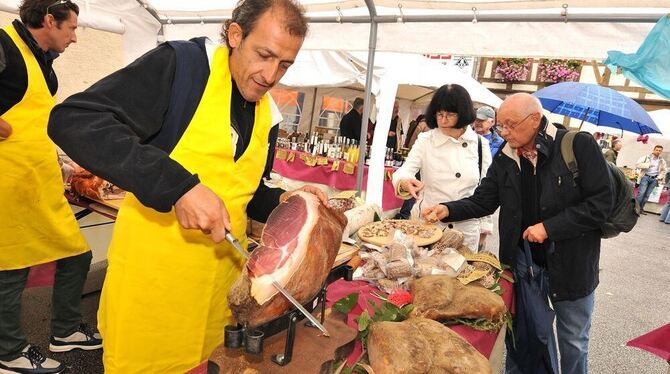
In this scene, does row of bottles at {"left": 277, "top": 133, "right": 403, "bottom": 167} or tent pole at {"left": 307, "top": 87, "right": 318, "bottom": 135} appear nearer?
row of bottles at {"left": 277, "top": 133, "right": 403, "bottom": 167}

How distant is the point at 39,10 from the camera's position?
2.61 metres

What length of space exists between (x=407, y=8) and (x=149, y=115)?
124 inches

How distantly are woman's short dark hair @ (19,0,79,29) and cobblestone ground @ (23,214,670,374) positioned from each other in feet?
7.61

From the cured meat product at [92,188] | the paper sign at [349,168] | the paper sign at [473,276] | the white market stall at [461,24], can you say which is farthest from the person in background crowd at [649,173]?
the cured meat product at [92,188]

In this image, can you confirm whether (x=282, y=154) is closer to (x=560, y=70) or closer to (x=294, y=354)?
(x=294, y=354)

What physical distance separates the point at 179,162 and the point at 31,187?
1.96 m

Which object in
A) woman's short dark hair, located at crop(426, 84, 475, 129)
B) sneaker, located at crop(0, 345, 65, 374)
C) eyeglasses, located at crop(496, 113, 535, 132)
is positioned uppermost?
woman's short dark hair, located at crop(426, 84, 475, 129)

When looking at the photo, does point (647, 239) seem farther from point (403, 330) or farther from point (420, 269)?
point (403, 330)

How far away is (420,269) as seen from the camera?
222 cm

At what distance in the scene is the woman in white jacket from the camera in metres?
3.48

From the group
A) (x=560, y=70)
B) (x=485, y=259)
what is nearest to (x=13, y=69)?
(x=485, y=259)

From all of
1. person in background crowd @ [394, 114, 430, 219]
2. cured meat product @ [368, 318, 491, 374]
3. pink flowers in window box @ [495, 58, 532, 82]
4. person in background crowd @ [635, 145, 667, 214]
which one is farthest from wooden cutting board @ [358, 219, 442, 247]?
pink flowers in window box @ [495, 58, 532, 82]

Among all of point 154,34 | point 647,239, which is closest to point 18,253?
point 154,34

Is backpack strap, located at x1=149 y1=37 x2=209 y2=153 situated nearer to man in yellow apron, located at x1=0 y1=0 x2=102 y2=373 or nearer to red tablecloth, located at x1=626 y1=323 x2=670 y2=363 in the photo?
man in yellow apron, located at x1=0 y1=0 x2=102 y2=373
